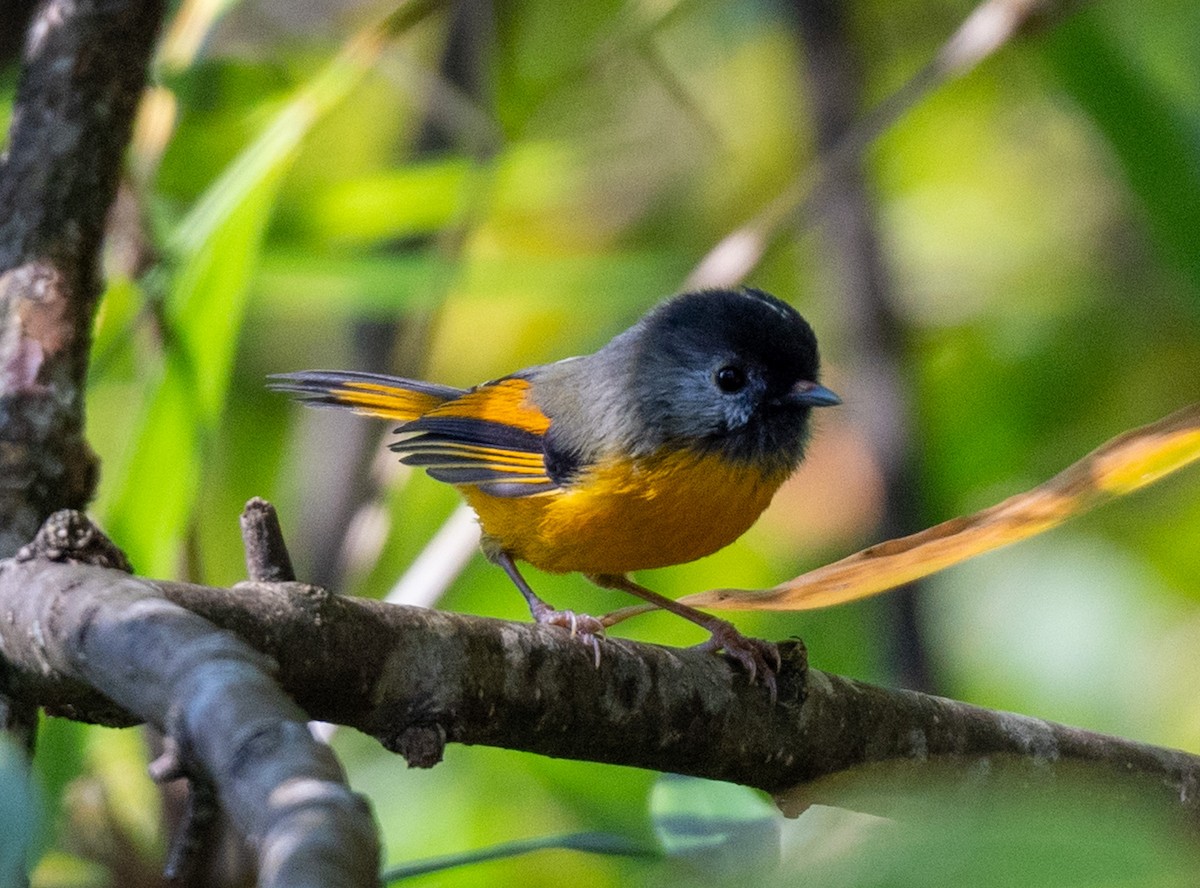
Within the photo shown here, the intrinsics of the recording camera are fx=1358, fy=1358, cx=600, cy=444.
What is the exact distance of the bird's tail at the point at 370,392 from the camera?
335 cm

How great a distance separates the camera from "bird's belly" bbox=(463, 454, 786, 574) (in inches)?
109

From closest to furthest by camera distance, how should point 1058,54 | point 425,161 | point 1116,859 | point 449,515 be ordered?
point 1116,859, point 1058,54, point 449,515, point 425,161

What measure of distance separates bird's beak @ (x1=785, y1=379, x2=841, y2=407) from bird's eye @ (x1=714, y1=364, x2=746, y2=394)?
110mm

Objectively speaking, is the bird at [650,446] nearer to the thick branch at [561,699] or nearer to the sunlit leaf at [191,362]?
the sunlit leaf at [191,362]

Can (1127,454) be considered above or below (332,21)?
below

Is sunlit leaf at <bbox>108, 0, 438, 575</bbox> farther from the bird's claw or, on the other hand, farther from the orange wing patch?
the bird's claw

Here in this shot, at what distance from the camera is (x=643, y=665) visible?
192cm

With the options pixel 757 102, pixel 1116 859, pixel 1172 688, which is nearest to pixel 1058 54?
pixel 1172 688

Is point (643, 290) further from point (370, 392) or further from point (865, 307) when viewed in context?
point (370, 392)

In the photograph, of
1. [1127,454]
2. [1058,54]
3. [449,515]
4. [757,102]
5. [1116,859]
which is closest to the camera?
[1116,859]

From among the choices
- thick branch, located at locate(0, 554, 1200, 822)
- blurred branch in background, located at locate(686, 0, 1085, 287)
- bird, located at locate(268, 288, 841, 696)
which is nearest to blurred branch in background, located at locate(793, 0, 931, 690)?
blurred branch in background, located at locate(686, 0, 1085, 287)

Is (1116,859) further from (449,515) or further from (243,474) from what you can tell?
(243,474)

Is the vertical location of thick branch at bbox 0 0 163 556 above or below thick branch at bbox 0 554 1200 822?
above

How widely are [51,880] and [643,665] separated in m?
2.14
